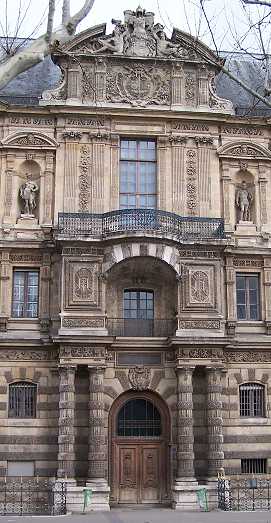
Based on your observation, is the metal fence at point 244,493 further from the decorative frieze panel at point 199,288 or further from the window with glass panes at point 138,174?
the window with glass panes at point 138,174

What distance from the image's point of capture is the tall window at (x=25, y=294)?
28.7m

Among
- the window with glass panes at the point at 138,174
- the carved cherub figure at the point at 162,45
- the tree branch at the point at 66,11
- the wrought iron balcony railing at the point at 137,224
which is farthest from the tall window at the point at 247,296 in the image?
the tree branch at the point at 66,11

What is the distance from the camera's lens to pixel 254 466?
2792 centimetres

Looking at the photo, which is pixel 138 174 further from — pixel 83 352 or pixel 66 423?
pixel 66 423

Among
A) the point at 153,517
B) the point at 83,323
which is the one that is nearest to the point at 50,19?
the point at 83,323

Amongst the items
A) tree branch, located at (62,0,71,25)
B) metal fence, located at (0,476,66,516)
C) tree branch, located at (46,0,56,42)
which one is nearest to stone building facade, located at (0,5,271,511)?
metal fence, located at (0,476,66,516)

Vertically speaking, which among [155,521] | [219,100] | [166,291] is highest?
[219,100]

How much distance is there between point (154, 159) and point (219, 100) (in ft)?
12.0

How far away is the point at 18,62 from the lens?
452 inches

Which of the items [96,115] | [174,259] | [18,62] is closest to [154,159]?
[96,115]

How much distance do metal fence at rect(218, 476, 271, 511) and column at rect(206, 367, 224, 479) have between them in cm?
64

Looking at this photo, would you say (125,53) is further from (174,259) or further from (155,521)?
(155,521)

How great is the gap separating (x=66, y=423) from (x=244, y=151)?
42.6ft

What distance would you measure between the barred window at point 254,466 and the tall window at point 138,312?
5.92 metres
